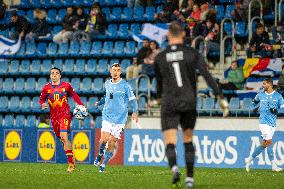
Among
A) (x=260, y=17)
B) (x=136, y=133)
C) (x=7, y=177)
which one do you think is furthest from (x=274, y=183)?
(x=260, y=17)

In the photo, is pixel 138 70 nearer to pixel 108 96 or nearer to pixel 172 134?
pixel 108 96

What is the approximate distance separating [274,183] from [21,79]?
1706 cm

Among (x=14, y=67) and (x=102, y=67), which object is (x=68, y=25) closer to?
(x=102, y=67)

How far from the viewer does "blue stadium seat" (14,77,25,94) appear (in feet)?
98.6

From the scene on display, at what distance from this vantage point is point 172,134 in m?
12.1

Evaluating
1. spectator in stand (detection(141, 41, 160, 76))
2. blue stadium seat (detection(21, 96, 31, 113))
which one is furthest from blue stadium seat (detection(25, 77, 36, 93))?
spectator in stand (detection(141, 41, 160, 76))

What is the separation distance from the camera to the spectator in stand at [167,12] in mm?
27766

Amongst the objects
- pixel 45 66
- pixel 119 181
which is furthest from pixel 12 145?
pixel 119 181

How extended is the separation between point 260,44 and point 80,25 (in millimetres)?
7881

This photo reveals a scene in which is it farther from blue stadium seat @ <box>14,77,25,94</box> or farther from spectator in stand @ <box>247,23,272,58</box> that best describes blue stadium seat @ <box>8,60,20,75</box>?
spectator in stand @ <box>247,23,272,58</box>

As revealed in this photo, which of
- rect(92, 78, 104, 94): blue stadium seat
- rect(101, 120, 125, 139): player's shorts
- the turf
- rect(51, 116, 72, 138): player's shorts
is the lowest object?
the turf

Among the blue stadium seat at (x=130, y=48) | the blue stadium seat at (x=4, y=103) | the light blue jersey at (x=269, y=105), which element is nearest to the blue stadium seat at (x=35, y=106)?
the blue stadium seat at (x=4, y=103)

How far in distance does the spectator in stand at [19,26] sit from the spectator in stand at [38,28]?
28cm

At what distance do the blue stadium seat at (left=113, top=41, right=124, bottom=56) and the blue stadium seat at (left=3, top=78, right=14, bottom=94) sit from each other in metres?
4.09
